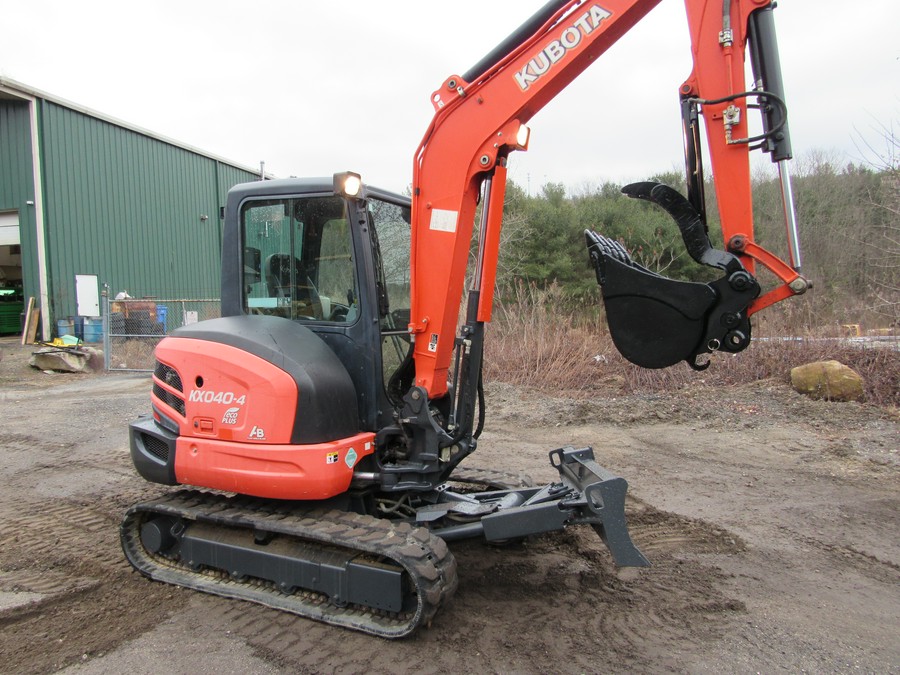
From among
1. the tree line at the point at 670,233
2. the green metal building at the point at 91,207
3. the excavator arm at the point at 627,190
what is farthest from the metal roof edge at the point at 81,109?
the excavator arm at the point at 627,190

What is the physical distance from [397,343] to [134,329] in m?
13.0

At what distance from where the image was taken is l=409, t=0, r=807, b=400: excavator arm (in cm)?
296

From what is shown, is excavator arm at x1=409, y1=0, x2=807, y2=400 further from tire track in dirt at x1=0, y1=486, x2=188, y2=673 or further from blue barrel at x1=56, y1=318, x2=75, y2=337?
blue barrel at x1=56, y1=318, x2=75, y2=337

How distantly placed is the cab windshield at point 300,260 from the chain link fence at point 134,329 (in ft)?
30.8

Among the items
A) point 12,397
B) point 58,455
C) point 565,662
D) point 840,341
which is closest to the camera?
point 565,662

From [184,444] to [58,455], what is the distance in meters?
4.15

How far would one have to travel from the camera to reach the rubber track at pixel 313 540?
9.88 ft

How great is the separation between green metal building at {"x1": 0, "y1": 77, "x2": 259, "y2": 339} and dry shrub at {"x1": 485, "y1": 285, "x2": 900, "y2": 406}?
13.1 meters

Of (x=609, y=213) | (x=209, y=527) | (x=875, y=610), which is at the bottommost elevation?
(x=875, y=610)

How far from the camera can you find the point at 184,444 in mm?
3635

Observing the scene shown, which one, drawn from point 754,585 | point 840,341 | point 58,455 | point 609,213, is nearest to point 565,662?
point 754,585

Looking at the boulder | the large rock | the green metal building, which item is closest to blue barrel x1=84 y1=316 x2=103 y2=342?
the green metal building

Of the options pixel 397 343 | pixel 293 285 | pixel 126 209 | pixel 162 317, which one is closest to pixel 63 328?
pixel 162 317

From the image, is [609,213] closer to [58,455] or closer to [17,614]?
[58,455]
